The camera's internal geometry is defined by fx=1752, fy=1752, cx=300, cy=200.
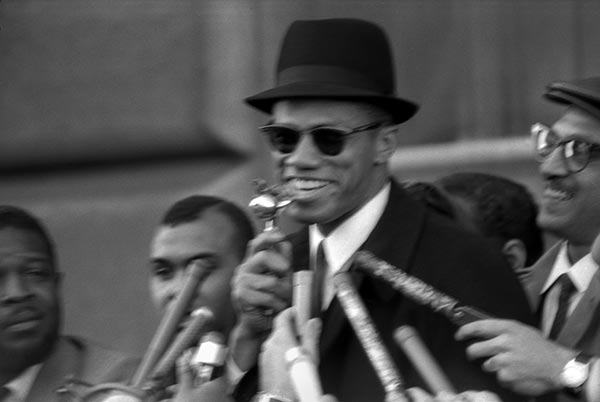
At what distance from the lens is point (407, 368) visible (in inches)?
Result: 131

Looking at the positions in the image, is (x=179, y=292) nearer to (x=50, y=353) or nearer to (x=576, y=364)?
(x=50, y=353)

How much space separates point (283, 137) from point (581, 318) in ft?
2.33

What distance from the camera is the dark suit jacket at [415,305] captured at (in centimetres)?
338

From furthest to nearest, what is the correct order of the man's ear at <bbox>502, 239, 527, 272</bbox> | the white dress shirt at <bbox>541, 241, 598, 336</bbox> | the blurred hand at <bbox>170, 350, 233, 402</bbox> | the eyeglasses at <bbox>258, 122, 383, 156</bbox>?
the man's ear at <bbox>502, 239, 527, 272</bbox> < the white dress shirt at <bbox>541, 241, 598, 336</bbox> < the eyeglasses at <bbox>258, 122, 383, 156</bbox> < the blurred hand at <bbox>170, 350, 233, 402</bbox>

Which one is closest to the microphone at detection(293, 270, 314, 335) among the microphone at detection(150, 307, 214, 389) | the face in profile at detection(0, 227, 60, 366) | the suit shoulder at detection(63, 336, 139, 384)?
the microphone at detection(150, 307, 214, 389)

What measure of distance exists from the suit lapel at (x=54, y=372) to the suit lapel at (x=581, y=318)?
1130 mm

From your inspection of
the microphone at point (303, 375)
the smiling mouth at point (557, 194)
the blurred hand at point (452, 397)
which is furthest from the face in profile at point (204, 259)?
the blurred hand at point (452, 397)

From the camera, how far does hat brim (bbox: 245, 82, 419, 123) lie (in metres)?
3.54

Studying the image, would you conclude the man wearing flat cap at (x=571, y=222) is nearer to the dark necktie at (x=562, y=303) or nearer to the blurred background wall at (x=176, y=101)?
the dark necktie at (x=562, y=303)

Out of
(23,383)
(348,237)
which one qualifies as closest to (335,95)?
(348,237)

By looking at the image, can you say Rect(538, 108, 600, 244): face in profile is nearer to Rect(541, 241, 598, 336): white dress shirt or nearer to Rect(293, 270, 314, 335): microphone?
Rect(541, 241, 598, 336): white dress shirt

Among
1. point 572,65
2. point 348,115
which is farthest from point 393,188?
point 572,65

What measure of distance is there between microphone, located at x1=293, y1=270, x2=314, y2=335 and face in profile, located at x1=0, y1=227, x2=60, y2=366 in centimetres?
83

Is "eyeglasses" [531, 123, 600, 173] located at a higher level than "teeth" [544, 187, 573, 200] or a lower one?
higher
